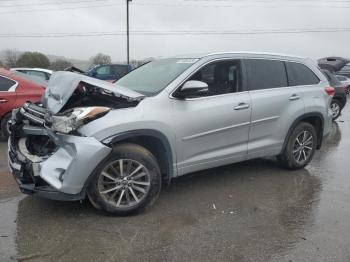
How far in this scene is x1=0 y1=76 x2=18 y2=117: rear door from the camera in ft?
27.8

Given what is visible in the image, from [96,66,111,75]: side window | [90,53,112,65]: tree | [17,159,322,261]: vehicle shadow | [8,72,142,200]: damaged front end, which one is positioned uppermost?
[8,72,142,200]: damaged front end

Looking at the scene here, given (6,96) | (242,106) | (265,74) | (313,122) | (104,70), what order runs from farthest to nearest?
(104,70) → (6,96) → (313,122) → (265,74) → (242,106)

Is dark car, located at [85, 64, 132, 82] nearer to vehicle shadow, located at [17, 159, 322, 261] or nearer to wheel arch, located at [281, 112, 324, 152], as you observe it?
wheel arch, located at [281, 112, 324, 152]

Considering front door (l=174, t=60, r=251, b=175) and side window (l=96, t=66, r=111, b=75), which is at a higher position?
front door (l=174, t=60, r=251, b=175)

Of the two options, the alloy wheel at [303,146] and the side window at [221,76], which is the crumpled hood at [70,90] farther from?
the alloy wheel at [303,146]

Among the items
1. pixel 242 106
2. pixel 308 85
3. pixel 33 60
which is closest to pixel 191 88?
pixel 242 106

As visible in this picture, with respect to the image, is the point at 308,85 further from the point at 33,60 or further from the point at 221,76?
the point at 33,60

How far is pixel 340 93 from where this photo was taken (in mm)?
12711

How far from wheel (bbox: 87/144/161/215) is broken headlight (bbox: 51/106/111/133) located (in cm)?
40

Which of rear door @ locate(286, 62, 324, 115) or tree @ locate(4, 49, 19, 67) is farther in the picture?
tree @ locate(4, 49, 19, 67)

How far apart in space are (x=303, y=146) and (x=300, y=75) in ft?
3.51

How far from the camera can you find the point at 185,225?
4398 mm

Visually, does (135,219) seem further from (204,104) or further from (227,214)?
(204,104)

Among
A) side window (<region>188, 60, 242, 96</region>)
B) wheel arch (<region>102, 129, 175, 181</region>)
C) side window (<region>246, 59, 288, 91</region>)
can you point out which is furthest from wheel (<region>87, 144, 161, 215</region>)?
side window (<region>246, 59, 288, 91</region>)
